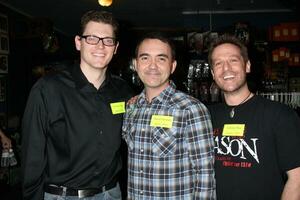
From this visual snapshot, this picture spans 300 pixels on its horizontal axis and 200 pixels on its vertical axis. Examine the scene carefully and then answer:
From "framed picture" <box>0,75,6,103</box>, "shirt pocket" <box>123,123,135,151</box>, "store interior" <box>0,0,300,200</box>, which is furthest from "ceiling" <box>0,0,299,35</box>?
"shirt pocket" <box>123,123,135,151</box>

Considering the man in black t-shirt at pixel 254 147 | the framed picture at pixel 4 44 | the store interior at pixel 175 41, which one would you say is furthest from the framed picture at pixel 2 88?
the man in black t-shirt at pixel 254 147

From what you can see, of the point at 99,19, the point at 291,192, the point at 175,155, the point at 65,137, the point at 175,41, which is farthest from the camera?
the point at 175,41

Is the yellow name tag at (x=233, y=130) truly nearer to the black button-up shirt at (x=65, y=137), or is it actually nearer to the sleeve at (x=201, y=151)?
the sleeve at (x=201, y=151)

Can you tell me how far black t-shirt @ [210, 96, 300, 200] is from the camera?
1.64 m

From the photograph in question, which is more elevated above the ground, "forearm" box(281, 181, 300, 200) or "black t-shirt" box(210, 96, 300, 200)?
"black t-shirt" box(210, 96, 300, 200)

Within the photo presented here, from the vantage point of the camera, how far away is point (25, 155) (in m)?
1.82

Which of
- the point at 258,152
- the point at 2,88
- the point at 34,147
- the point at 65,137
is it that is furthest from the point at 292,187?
the point at 2,88

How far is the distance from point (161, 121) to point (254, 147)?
0.52 m

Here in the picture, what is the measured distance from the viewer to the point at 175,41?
17.8 feet

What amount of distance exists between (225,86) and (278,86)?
11.8 ft

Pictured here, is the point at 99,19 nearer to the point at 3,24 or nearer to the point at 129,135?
the point at 129,135

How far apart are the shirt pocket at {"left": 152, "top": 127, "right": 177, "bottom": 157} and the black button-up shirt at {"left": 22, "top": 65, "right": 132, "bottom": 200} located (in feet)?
1.00

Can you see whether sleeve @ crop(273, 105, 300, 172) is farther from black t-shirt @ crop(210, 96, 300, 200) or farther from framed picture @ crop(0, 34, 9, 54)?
framed picture @ crop(0, 34, 9, 54)

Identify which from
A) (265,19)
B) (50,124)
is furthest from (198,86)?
(50,124)
